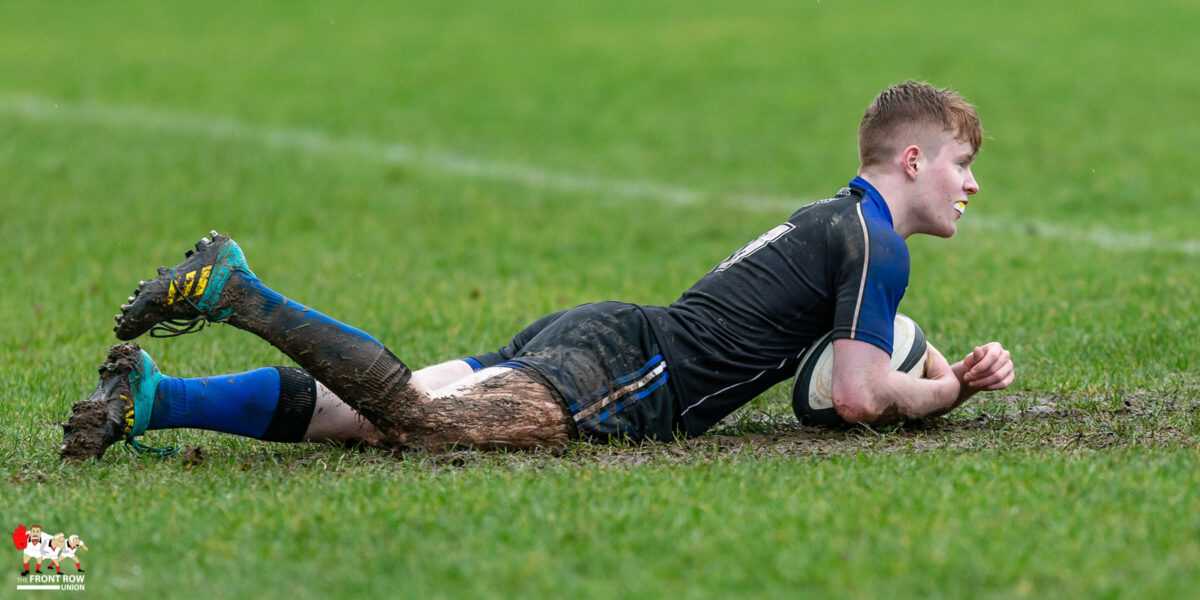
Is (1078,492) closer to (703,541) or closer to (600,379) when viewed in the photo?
(703,541)

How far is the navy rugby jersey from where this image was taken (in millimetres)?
5145

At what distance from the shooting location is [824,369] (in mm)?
5238

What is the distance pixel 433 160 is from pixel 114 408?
1134 centimetres

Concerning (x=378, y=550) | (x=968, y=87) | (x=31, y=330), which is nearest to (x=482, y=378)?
(x=378, y=550)

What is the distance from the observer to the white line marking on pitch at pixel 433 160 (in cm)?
1090

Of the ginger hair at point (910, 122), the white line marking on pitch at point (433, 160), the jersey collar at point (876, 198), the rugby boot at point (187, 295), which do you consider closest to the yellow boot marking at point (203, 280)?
the rugby boot at point (187, 295)

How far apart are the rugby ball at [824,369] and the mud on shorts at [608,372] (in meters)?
0.51

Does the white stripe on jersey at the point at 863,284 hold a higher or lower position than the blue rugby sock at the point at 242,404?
higher

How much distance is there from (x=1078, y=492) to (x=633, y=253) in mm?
7076

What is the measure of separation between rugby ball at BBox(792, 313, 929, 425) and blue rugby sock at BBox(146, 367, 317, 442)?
185 centimetres

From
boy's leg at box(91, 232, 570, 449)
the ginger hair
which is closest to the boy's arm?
the ginger hair

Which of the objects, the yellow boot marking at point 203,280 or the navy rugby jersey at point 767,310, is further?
the navy rugby jersey at point 767,310

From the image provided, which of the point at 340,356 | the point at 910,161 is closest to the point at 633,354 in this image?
the point at 340,356

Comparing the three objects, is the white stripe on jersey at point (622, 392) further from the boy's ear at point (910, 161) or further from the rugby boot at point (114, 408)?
the rugby boot at point (114, 408)
